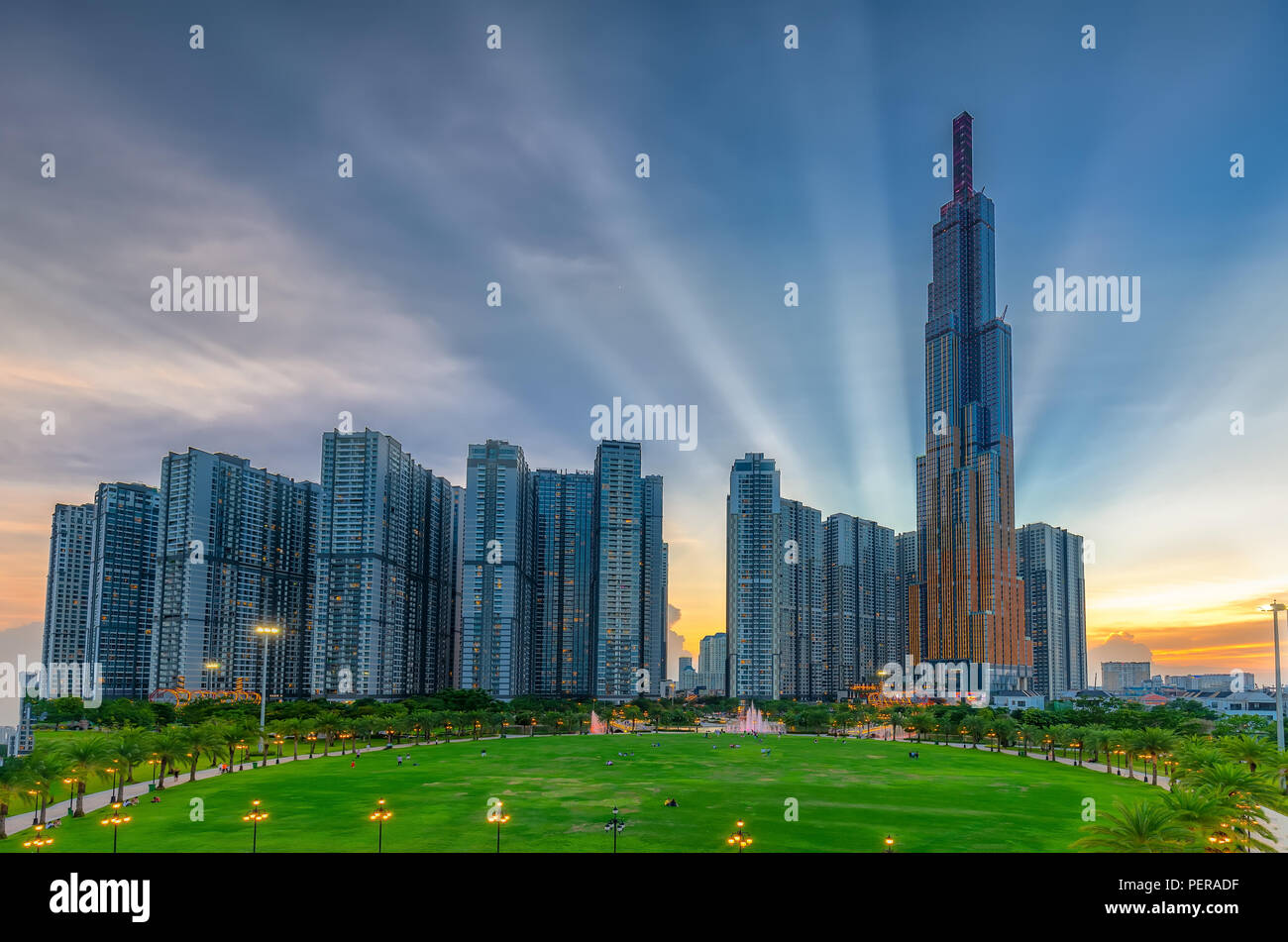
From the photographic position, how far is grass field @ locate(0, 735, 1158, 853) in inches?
2069

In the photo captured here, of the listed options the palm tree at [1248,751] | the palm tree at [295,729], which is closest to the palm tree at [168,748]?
the palm tree at [295,729]

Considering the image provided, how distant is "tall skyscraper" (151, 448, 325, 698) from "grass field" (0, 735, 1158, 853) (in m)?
89.2

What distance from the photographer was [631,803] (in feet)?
220

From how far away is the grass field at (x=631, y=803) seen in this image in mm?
52562

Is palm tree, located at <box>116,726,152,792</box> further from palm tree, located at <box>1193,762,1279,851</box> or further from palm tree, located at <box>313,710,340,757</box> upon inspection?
palm tree, located at <box>1193,762,1279,851</box>

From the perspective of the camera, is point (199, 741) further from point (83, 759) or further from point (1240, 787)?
point (1240, 787)

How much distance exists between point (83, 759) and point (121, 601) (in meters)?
157

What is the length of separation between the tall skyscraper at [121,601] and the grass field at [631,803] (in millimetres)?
118649

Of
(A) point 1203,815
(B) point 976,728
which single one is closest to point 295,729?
(B) point 976,728

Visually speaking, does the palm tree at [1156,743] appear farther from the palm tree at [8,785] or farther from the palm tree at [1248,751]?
the palm tree at [8,785]
